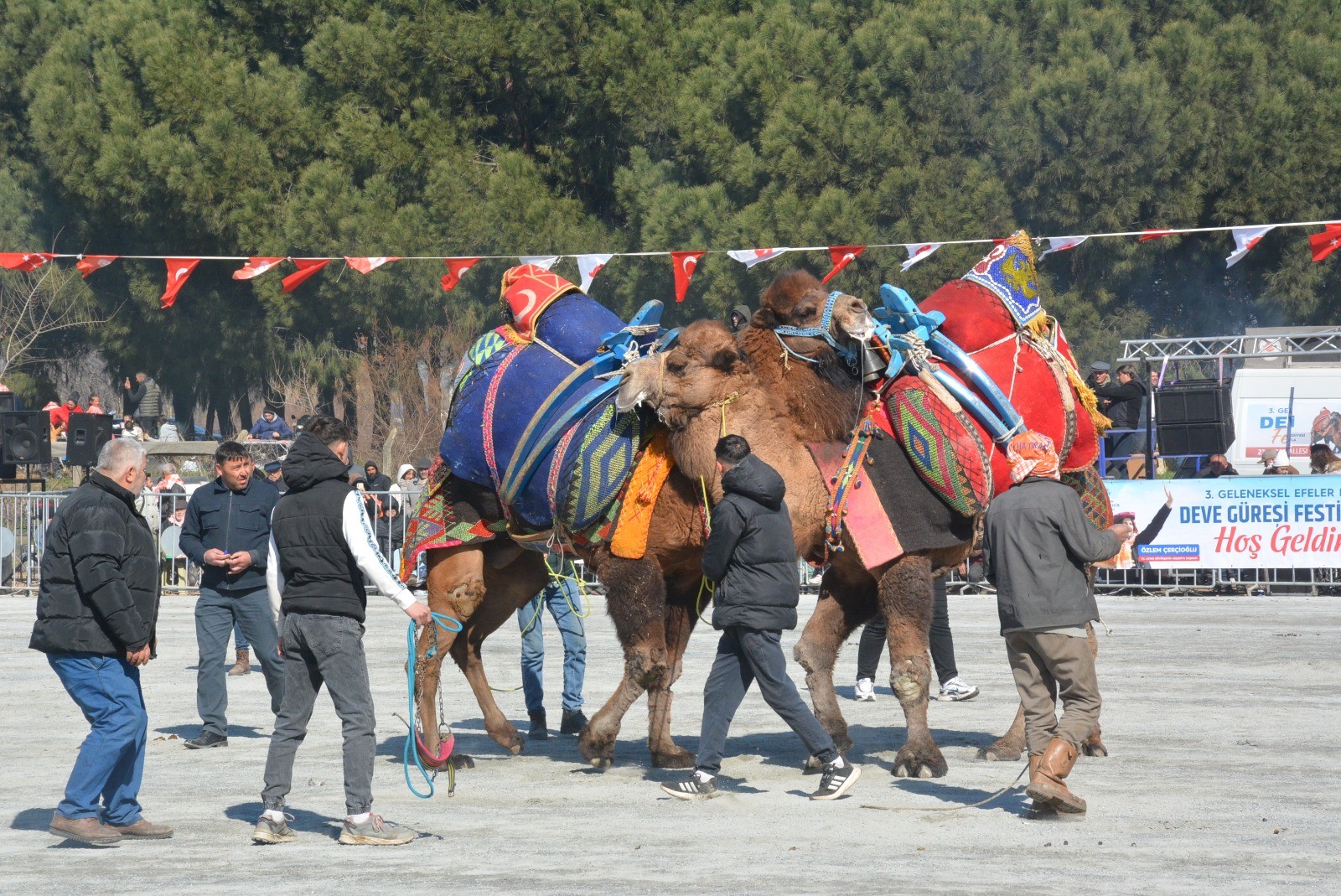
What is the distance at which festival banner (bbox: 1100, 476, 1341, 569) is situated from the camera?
19.7m

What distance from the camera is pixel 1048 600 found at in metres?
7.73

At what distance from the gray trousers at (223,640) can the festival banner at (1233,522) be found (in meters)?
12.6

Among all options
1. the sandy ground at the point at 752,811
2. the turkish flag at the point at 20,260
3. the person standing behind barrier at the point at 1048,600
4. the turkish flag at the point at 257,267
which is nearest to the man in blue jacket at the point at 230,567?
the sandy ground at the point at 752,811

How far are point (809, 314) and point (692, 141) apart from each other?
2489 cm

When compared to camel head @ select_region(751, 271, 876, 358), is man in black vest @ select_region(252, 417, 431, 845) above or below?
below

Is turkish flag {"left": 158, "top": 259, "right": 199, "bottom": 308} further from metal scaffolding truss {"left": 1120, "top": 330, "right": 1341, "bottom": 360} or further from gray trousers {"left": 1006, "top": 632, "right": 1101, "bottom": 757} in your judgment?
gray trousers {"left": 1006, "top": 632, "right": 1101, "bottom": 757}

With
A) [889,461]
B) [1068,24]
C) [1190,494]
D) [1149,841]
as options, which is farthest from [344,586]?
[1068,24]

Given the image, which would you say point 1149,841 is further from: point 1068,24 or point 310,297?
point 310,297

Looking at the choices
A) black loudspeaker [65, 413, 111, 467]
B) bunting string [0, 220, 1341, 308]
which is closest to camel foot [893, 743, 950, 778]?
bunting string [0, 220, 1341, 308]

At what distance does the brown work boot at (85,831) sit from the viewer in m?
7.34

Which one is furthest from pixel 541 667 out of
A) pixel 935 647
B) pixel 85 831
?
pixel 85 831

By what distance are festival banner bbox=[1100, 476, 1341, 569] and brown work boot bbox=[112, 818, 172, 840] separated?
49.6 ft

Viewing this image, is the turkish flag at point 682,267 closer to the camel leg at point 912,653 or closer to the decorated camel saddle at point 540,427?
the decorated camel saddle at point 540,427

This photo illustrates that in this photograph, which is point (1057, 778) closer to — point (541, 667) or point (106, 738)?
point (541, 667)
